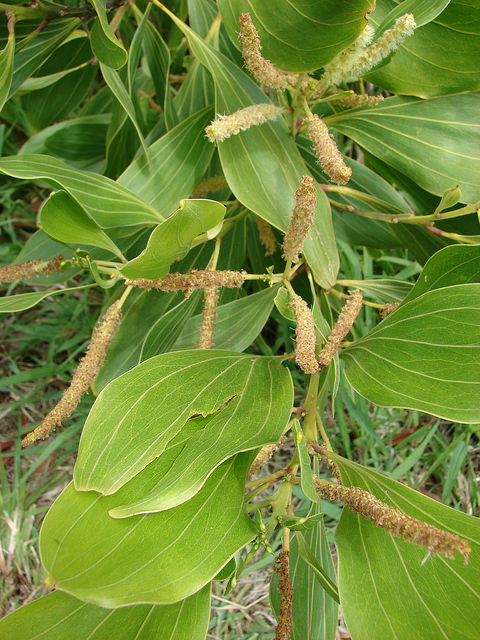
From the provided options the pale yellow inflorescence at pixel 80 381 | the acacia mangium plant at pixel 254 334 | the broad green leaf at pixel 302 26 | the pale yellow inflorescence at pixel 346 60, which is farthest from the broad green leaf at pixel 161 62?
the pale yellow inflorescence at pixel 80 381

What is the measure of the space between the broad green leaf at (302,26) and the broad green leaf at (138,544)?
0.69 m

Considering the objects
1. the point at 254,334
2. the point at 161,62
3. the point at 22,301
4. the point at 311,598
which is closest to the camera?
the point at 22,301

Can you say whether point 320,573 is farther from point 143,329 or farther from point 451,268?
point 143,329

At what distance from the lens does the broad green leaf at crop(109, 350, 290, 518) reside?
24.0 inches

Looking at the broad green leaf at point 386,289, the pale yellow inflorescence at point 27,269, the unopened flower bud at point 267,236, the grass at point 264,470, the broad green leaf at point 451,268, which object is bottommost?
the grass at point 264,470

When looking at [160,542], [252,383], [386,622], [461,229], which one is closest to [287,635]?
[386,622]

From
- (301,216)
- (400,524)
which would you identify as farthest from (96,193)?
(400,524)

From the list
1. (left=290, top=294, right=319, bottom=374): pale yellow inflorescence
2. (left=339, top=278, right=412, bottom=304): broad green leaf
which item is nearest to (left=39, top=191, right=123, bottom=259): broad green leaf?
(left=290, top=294, right=319, bottom=374): pale yellow inflorescence

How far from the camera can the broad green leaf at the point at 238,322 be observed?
3.31 feet

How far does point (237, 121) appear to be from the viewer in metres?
0.76

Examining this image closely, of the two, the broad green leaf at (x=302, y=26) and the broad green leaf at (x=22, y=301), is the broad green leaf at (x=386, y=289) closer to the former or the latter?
the broad green leaf at (x=302, y=26)

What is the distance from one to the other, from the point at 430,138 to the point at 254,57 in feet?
1.31

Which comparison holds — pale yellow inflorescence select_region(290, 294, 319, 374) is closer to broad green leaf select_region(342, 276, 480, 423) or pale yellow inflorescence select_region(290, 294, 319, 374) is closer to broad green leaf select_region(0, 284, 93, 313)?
broad green leaf select_region(342, 276, 480, 423)

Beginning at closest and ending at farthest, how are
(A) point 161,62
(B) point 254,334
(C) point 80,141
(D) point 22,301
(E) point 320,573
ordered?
(E) point 320,573, (D) point 22,301, (B) point 254,334, (A) point 161,62, (C) point 80,141
